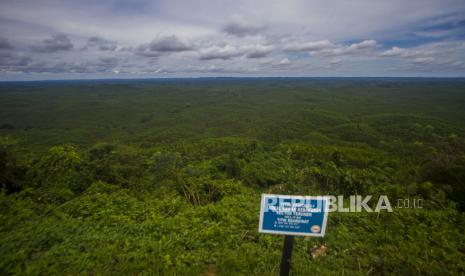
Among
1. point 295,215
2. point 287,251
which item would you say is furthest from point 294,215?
point 287,251

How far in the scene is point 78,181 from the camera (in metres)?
7.39

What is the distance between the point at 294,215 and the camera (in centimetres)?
268

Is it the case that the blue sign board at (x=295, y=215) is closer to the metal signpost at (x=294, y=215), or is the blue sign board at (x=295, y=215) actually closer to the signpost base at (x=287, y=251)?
the metal signpost at (x=294, y=215)

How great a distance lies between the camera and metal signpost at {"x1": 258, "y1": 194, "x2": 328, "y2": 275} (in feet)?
8.67

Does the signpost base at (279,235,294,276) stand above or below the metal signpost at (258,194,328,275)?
below

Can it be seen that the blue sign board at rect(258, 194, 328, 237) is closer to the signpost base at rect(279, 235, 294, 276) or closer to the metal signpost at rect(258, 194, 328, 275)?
the metal signpost at rect(258, 194, 328, 275)

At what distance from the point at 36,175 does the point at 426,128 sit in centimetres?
5180

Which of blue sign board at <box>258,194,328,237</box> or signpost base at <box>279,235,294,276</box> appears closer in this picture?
blue sign board at <box>258,194,328,237</box>

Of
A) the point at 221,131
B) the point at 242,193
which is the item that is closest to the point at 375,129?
the point at 221,131

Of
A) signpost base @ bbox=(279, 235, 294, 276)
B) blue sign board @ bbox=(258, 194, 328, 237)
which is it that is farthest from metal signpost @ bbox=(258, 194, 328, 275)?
signpost base @ bbox=(279, 235, 294, 276)

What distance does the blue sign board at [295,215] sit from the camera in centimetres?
264

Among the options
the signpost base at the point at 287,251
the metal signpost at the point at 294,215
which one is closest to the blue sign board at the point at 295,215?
the metal signpost at the point at 294,215

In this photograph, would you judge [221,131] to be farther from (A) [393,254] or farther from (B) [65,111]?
(B) [65,111]

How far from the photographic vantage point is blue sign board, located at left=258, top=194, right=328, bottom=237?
2643 mm
